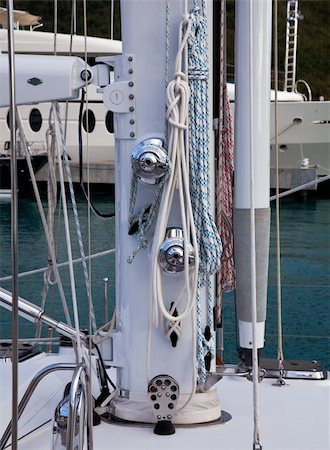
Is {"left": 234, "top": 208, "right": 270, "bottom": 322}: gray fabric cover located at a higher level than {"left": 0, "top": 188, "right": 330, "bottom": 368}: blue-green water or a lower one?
higher

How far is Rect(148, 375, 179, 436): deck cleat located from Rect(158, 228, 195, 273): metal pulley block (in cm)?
28

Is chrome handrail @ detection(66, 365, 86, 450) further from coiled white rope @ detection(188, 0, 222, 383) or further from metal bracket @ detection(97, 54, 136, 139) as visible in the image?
metal bracket @ detection(97, 54, 136, 139)

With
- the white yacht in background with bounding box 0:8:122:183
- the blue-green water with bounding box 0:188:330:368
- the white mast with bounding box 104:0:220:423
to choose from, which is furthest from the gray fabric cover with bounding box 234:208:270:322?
the white yacht in background with bounding box 0:8:122:183

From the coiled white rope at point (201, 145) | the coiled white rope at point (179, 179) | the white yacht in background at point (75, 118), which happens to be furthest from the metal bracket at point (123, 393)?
the white yacht in background at point (75, 118)

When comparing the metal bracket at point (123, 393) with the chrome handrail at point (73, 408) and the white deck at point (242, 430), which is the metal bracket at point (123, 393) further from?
the chrome handrail at point (73, 408)

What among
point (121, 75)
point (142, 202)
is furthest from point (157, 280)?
point (121, 75)

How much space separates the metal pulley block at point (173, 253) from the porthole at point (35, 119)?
1633cm

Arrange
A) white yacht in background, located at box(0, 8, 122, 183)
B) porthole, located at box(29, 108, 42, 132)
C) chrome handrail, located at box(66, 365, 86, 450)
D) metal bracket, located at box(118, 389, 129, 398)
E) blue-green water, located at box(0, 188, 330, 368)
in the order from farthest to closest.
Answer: porthole, located at box(29, 108, 42, 132) < white yacht in background, located at box(0, 8, 122, 183) < blue-green water, located at box(0, 188, 330, 368) < metal bracket, located at box(118, 389, 129, 398) < chrome handrail, located at box(66, 365, 86, 450)

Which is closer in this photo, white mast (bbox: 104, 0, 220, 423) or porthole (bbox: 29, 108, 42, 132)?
white mast (bbox: 104, 0, 220, 423)

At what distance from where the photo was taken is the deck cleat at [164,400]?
1916mm

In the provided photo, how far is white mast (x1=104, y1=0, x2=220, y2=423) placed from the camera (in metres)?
1.90

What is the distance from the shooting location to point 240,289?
207 cm

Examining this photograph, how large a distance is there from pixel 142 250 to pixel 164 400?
0.36 meters

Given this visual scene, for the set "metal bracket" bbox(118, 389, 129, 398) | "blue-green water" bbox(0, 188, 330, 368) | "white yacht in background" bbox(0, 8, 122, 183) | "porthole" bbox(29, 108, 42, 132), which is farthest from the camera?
"porthole" bbox(29, 108, 42, 132)
